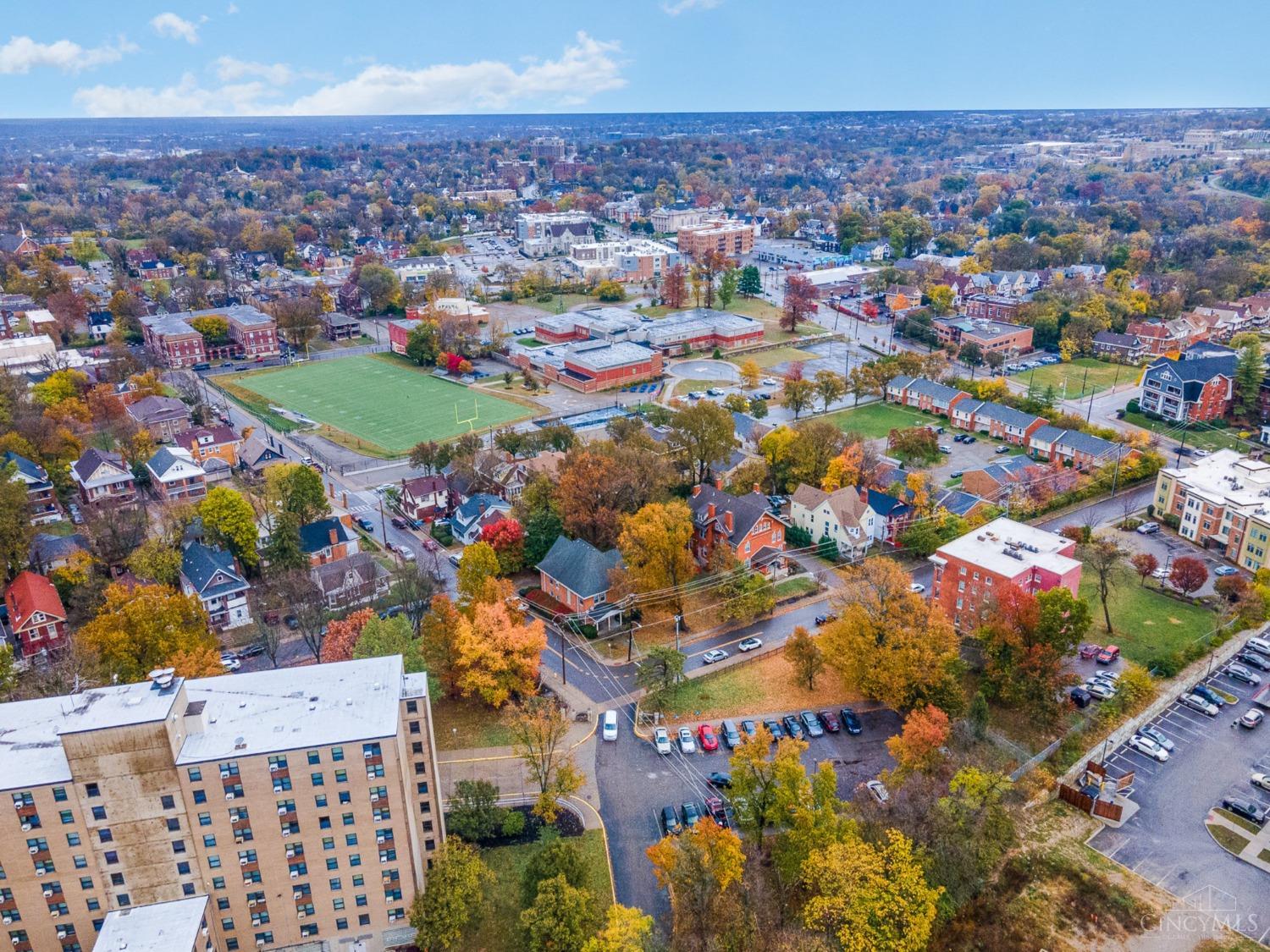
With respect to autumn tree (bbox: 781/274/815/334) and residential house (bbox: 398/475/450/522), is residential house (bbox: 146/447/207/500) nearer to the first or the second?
residential house (bbox: 398/475/450/522)

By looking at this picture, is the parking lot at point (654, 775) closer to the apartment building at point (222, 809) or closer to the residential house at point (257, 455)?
the apartment building at point (222, 809)

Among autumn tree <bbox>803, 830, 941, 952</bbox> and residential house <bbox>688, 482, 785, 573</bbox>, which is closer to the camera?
autumn tree <bbox>803, 830, 941, 952</bbox>

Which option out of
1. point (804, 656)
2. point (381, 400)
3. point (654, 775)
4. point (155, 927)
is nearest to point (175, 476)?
point (381, 400)

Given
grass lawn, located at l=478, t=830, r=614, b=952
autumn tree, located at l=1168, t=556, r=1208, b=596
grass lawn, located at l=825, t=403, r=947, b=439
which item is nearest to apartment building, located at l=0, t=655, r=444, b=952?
grass lawn, located at l=478, t=830, r=614, b=952

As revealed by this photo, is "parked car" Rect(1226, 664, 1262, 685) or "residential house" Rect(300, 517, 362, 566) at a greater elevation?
"residential house" Rect(300, 517, 362, 566)

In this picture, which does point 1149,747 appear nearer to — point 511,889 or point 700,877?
point 700,877

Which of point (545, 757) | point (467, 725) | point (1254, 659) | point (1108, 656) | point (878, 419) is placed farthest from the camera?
point (878, 419)

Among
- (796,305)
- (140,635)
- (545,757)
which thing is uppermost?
(796,305)
